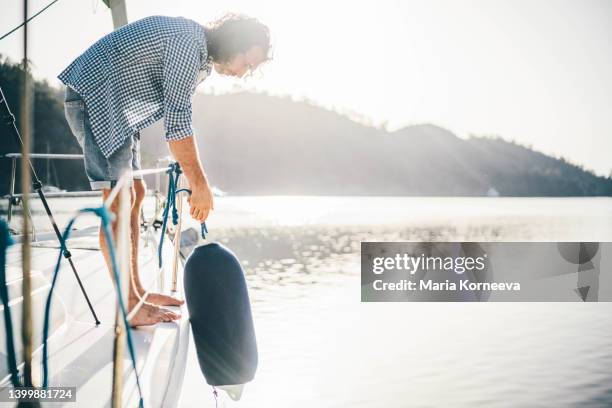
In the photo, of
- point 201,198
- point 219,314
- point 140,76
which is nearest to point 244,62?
point 140,76

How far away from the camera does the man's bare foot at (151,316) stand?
267 centimetres

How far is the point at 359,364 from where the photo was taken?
21.5 ft

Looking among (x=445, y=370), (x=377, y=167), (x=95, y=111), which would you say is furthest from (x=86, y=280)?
(x=377, y=167)

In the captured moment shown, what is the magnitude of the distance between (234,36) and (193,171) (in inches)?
25.7

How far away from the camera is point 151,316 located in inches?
107

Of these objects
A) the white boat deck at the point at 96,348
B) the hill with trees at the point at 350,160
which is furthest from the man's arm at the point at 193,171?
the hill with trees at the point at 350,160

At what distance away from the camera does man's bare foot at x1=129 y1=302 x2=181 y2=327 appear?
2.67 m

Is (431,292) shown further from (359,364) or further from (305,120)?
(305,120)

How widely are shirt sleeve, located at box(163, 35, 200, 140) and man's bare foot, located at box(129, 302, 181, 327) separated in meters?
1.00

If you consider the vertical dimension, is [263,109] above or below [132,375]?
above

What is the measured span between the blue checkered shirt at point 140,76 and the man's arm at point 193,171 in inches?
1.5

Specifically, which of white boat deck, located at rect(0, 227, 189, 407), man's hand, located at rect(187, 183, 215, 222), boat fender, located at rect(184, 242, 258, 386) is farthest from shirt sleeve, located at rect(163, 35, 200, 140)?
white boat deck, located at rect(0, 227, 189, 407)

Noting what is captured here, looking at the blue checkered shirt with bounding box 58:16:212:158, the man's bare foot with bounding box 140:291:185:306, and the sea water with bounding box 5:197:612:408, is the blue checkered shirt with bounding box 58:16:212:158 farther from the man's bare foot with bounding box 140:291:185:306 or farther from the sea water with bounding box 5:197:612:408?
the sea water with bounding box 5:197:612:408

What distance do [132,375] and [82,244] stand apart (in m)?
4.28
